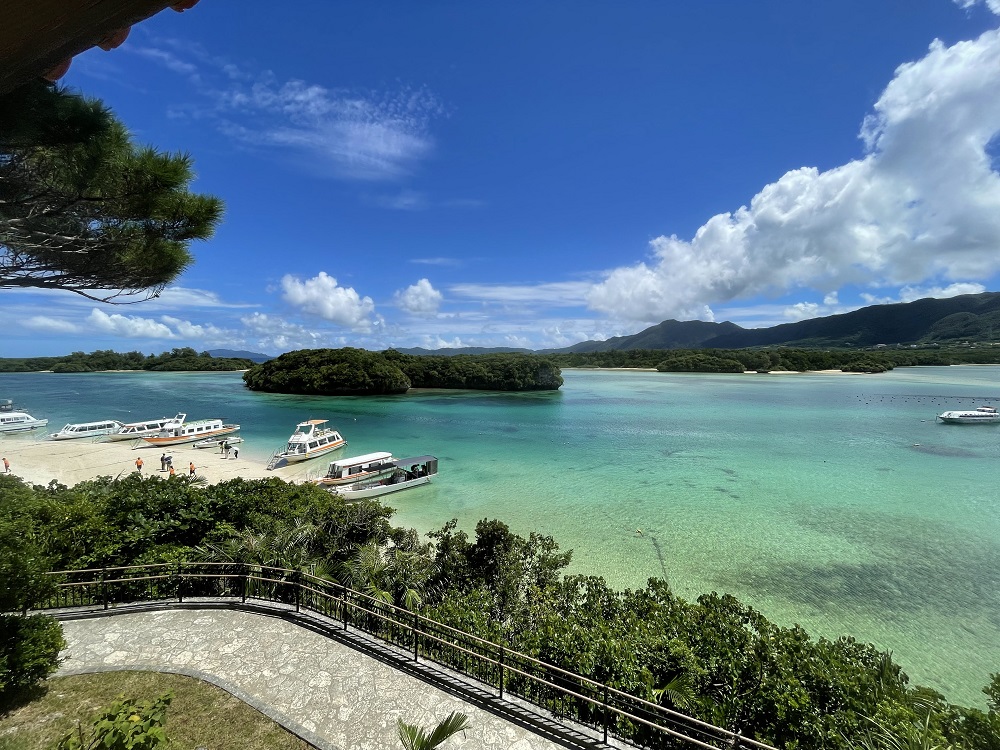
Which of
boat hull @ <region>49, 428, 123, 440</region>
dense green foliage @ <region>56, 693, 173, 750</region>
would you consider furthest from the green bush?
boat hull @ <region>49, 428, 123, 440</region>

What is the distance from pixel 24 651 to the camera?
16.5 feet

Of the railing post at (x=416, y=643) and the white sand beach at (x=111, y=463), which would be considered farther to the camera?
the white sand beach at (x=111, y=463)

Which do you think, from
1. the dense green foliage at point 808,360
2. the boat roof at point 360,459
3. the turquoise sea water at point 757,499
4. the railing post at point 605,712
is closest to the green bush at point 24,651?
the railing post at point 605,712

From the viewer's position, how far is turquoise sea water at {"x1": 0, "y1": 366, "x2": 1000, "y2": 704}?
11.8 metres

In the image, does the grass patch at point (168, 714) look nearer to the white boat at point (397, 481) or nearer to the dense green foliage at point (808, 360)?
the white boat at point (397, 481)

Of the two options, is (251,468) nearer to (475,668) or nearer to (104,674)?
Result: (104,674)

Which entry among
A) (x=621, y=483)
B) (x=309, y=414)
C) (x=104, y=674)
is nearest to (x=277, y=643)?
(x=104, y=674)

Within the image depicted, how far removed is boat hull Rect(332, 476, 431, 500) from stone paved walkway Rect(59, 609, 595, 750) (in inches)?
494

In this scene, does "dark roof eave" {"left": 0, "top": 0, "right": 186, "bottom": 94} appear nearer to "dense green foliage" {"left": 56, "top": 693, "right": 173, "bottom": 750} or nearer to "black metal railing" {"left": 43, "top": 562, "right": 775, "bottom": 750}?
"dense green foliage" {"left": 56, "top": 693, "right": 173, "bottom": 750}

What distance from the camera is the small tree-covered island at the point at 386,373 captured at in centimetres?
6981

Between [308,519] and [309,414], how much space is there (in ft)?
134

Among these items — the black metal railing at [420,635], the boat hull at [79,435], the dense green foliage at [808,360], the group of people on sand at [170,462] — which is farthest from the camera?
the dense green foliage at [808,360]

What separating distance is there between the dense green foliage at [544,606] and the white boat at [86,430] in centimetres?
2906

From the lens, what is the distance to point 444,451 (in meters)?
30.8
